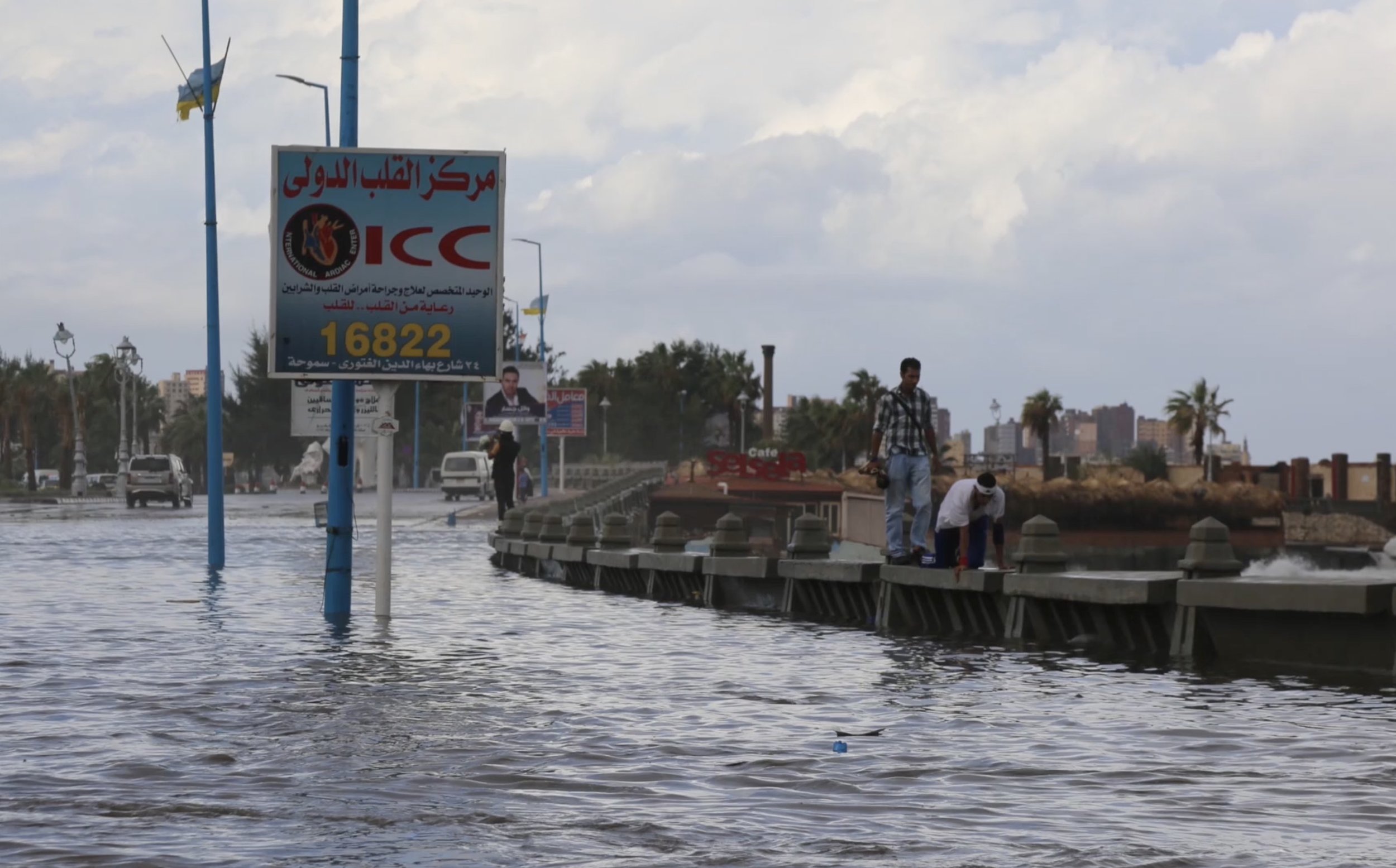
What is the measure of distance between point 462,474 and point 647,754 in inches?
2616

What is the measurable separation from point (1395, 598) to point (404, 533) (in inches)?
1211

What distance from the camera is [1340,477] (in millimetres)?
137250

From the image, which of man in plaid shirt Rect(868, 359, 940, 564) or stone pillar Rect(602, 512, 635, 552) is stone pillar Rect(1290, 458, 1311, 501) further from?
man in plaid shirt Rect(868, 359, 940, 564)

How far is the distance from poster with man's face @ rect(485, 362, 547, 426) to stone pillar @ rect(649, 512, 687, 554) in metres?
35.0

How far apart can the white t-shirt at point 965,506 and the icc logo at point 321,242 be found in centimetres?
600

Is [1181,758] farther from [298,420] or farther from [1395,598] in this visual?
[298,420]

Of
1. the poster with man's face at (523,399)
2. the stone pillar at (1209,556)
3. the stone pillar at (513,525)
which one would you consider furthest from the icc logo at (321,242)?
the poster with man's face at (523,399)

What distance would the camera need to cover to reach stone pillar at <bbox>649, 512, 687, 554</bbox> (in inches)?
958

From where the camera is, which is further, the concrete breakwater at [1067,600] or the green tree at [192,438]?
the green tree at [192,438]

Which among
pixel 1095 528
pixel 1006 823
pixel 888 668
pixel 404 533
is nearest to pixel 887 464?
pixel 888 668

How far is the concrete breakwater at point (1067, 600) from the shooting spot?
1321cm

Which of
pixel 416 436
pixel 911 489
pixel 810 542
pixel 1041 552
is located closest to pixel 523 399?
pixel 810 542

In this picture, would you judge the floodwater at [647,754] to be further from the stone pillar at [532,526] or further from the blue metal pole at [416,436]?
the blue metal pole at [416,436]

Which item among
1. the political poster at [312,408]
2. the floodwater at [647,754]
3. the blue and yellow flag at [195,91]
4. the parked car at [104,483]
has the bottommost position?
the floodwater at [647,754]
